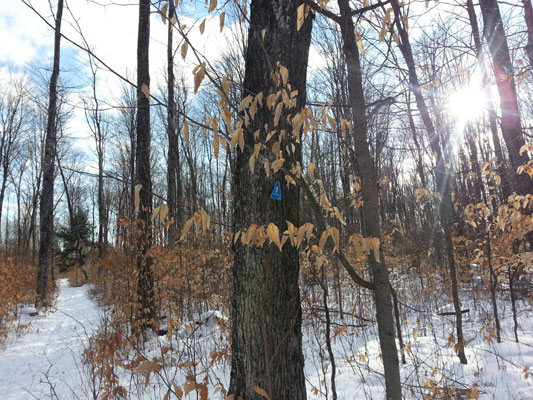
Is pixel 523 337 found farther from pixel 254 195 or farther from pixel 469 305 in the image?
pixel 254 195

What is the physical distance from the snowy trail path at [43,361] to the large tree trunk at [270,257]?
61.5 inches

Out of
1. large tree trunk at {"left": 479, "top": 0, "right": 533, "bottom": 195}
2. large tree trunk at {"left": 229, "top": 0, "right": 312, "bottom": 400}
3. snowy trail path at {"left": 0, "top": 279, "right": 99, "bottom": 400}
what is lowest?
snowy trail path at {"left": 0, "top": 279, "right": 99, "bottom": 400}

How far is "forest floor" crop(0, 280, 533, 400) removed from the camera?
324cm

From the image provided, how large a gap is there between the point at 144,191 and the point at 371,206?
17.9ft

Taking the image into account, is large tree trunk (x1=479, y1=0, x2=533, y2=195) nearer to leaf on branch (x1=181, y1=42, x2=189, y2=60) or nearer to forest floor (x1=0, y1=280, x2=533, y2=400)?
forest floor (x1=0, y1=280, x2=533, y2=400)

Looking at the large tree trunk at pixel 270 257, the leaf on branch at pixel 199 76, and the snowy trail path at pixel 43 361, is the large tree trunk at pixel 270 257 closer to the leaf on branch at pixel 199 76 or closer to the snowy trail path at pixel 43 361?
the leaf on branch at pixel 199 76

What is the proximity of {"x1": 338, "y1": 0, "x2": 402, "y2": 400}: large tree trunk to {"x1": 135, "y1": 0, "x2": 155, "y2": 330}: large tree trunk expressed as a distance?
14.0ft

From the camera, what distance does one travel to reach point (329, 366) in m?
4.50

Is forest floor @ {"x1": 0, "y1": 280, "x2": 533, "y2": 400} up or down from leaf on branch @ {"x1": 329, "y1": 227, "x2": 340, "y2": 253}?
down

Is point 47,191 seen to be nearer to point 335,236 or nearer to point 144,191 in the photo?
point 144,191

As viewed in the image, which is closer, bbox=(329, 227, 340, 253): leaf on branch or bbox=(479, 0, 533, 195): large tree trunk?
bbox=(329, 227, 340, 253): leaf on branch

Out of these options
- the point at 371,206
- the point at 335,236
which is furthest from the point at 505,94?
the point at 335,236

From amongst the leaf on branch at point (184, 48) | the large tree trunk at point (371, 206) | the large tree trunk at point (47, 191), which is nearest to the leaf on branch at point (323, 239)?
the large tree trunk at point (371, 206)

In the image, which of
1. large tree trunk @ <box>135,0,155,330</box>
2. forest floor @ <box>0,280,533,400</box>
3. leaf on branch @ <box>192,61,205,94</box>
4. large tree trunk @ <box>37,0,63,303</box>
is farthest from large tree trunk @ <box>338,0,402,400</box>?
large tree trunk @ <box>37,0,63,303</box>
